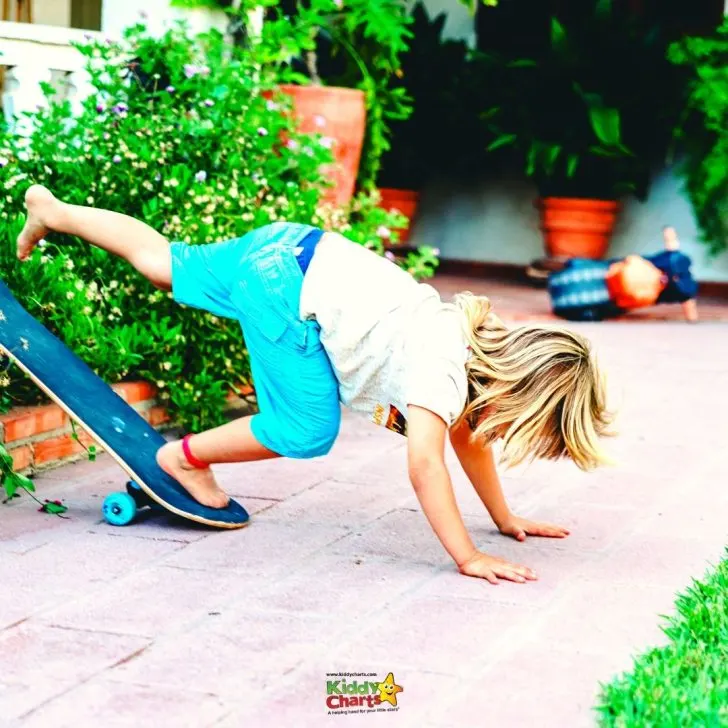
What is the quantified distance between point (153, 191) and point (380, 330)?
1.85 metres

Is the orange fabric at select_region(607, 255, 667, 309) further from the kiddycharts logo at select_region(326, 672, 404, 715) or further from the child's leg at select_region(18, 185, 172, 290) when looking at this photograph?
the kiddycharts logo at select_region(326, 672, 404, 715)

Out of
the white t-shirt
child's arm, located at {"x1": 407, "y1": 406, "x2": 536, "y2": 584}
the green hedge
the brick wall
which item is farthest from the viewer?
the brick wall

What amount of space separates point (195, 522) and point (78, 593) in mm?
651

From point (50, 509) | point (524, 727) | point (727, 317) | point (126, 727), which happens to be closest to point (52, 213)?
point (50, 509)

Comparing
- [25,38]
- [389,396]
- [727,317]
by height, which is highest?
[25,38]

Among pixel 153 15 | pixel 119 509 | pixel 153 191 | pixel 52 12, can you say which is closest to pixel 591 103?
pixel 153 15

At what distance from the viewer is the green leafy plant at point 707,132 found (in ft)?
24.7

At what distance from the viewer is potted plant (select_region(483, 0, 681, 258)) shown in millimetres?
8188

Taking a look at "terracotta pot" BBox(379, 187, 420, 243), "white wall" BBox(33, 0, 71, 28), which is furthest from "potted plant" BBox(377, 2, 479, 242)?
"white wall" BBox(33, 0, 71, 28)

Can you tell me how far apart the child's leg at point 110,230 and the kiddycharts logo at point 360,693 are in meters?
1.41

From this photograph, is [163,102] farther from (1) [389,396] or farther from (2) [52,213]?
(1) [389,396]

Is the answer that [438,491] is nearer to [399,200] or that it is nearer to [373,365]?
[373,365]

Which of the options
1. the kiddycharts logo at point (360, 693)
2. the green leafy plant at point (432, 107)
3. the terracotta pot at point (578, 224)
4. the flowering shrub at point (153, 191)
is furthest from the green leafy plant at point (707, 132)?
the kiddycharts logo at point (360, 693)

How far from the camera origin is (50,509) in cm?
366
